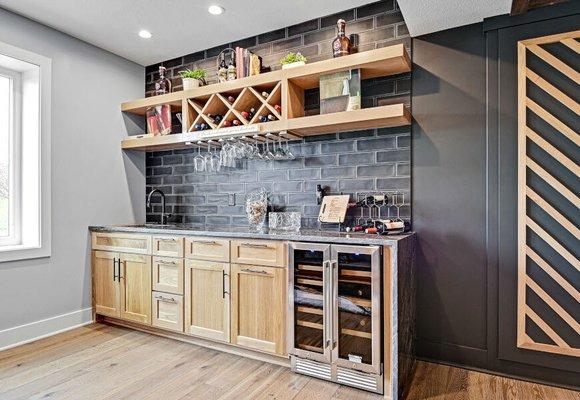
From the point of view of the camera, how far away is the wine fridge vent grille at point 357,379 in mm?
2121

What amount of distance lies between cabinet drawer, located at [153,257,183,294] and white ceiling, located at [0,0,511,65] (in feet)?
6.52

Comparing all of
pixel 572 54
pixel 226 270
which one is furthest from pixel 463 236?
pixel 226 270

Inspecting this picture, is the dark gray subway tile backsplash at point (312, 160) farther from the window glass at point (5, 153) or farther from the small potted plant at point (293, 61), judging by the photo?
the window glass at point (5, 153)

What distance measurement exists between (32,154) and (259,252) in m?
2.19

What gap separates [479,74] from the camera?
2.45 metres

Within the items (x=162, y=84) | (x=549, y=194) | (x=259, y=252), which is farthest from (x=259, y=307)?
(x=162, y=84)

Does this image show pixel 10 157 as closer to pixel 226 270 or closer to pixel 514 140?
pixel 226 270

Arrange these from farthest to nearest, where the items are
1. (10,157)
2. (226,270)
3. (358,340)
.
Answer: (10,157) < (226,270) < (358,340)

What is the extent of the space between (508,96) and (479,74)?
248 mm

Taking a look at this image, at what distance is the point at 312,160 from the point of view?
3.00m

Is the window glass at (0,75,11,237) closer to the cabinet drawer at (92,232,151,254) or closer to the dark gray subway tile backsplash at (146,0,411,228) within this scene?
the cabinet drawer at (92,232,151,254)

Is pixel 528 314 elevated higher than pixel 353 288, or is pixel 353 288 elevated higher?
pixel 353 288

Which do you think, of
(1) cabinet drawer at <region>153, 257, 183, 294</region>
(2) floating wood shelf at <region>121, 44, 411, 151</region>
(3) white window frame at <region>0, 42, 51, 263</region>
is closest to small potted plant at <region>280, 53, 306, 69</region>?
(2) floating wood shelf at <region>121, 44, 411, 151</region>

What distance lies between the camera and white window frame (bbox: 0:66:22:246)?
304cm
